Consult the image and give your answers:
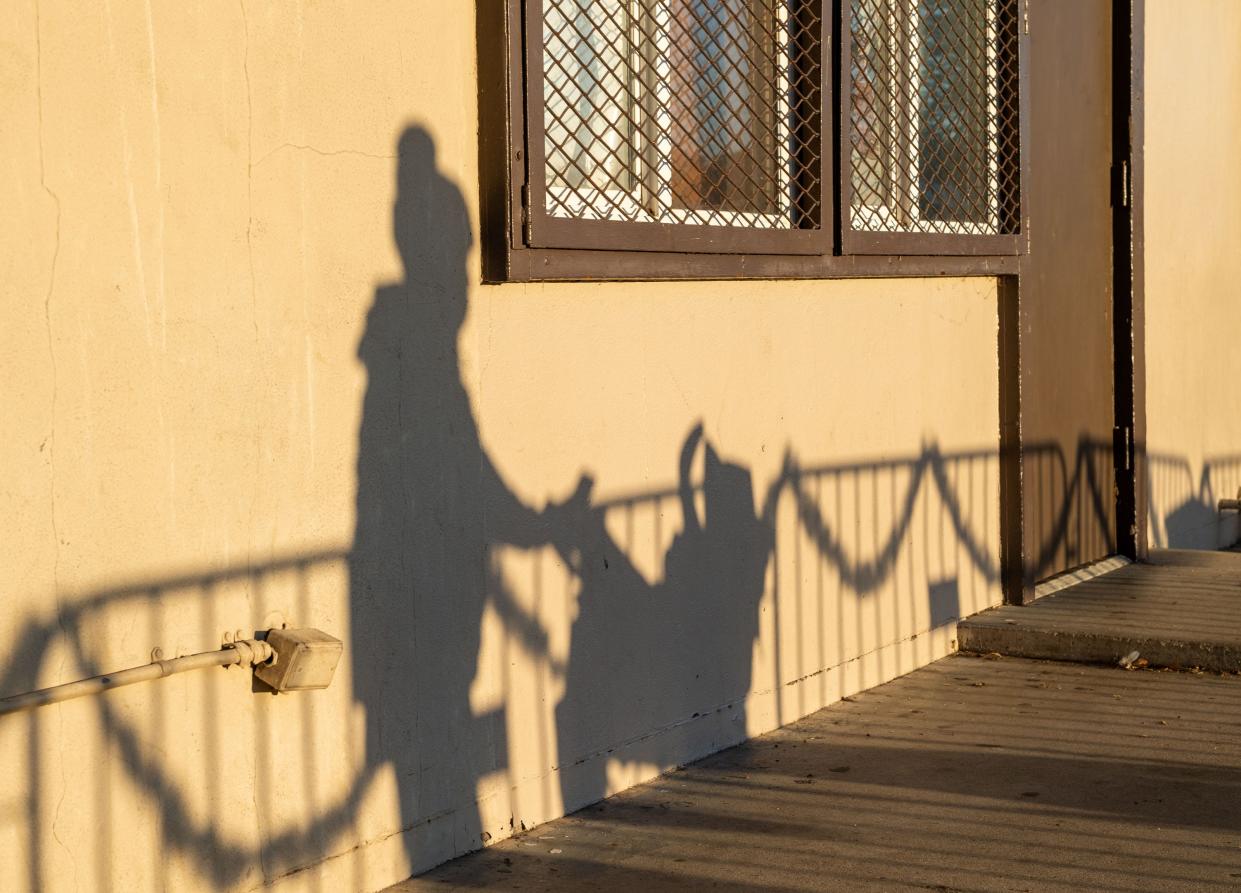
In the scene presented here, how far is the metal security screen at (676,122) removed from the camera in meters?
4.87

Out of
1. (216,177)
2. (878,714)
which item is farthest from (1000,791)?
(216,177)

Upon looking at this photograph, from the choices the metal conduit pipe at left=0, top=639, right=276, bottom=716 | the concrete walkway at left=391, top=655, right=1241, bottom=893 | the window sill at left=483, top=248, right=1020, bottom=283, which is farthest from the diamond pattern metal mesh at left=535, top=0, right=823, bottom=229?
the concrete walkway at left=391, top=655, right=1241, bottom=893

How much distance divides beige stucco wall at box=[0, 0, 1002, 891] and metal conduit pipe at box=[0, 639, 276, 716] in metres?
0.05

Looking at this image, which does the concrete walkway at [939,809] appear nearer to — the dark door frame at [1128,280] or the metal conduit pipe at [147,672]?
the metal conduit pipe at [147,672]

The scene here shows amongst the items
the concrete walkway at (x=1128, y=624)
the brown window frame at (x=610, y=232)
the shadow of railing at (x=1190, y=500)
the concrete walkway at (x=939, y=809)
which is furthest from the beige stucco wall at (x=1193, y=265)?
the concrete walkway at (x=939, y=809)

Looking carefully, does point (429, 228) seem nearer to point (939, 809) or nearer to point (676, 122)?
point (676, 122)

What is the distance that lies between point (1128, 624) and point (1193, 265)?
12.3 feet

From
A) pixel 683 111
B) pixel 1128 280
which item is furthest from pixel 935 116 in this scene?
pixel 1128 280

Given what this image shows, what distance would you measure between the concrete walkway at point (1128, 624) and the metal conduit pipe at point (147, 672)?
4060 mm

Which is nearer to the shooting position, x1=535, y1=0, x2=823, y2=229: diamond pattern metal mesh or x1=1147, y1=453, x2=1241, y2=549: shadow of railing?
x1=535, y1=0, x2=823, y2=229: diamond pattern metal mesh

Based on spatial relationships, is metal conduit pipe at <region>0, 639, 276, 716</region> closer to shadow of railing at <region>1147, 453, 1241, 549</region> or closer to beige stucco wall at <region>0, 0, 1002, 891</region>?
beige stucco wall at <region>0, 0, 1002, 891</region>

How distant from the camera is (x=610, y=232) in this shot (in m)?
4.91

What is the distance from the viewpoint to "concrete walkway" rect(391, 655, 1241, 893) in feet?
14.3

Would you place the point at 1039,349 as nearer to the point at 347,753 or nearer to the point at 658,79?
the point at 658,79
